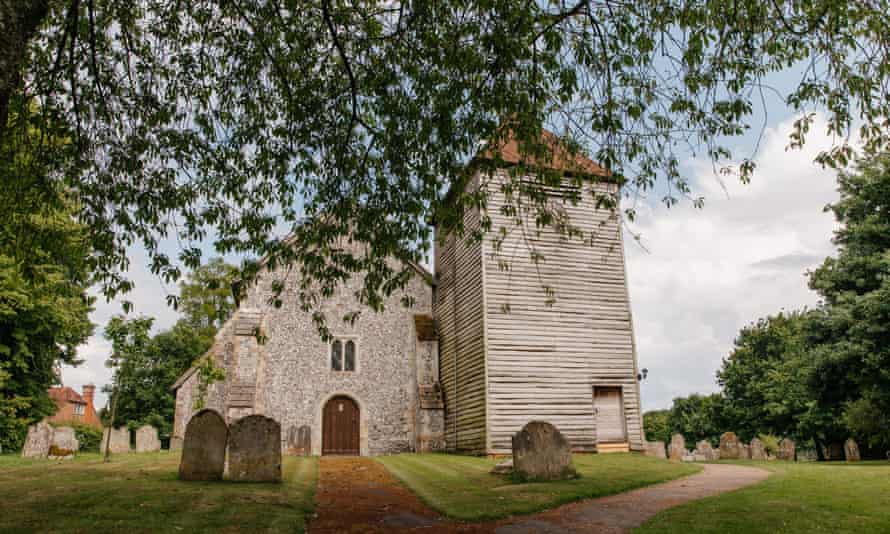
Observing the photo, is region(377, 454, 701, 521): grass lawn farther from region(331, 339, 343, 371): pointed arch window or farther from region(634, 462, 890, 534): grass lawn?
region(331, 339, 343, 371): pointed arch window

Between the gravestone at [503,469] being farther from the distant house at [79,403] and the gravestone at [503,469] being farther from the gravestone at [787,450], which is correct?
the distant house at [79,403]

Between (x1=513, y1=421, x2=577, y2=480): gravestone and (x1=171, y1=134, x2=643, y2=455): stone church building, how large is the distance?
18.9ft

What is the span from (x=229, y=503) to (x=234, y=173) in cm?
490

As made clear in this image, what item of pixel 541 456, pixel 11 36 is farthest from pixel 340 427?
pixel 11 36

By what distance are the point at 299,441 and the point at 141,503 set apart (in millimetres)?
12726

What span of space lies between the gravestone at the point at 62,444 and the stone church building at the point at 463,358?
3.20 meters

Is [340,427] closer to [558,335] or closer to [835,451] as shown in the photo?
[558,335]

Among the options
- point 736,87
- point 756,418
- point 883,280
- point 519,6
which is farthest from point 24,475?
point 756,418

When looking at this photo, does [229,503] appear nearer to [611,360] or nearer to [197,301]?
[611,360]

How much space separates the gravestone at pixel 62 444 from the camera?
17984 millimetres

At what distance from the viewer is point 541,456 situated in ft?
38.8

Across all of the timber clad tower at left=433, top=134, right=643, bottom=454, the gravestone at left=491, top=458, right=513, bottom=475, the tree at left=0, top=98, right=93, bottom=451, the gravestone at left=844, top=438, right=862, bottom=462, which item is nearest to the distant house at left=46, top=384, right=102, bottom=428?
the tree at left=0, top=98, right=93, bottom=451

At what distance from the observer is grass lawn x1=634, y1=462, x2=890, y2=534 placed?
7035 mm

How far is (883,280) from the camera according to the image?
55.8ft
